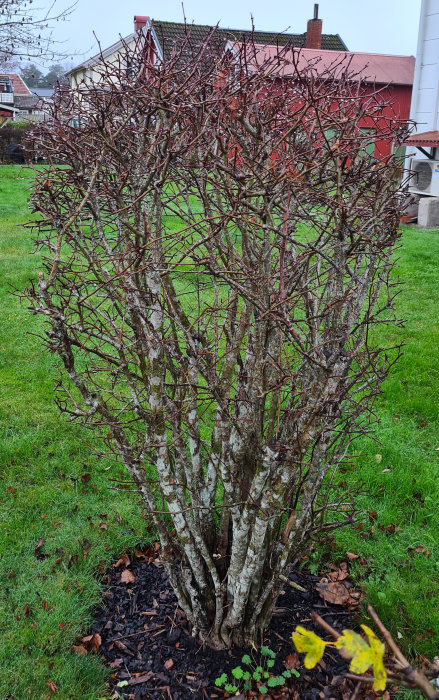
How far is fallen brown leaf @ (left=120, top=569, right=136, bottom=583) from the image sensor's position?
3.42 meters

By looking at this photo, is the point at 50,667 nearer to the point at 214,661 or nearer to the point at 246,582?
the point at 214,661

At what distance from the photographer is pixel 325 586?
10.9 ft

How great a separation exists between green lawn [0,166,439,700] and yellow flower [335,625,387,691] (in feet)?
7.66

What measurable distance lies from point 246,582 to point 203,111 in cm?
212

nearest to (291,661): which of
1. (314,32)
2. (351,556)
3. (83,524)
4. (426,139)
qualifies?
(351,556)

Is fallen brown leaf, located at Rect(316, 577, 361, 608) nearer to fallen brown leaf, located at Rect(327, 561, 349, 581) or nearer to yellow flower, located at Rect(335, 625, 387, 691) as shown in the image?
fallen brown leaf, located at Rect(327, 561, 349, 581)

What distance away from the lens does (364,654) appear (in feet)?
2.80

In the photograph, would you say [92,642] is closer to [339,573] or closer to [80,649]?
[80,649]

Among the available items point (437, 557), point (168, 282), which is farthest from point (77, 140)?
point (437, 557)

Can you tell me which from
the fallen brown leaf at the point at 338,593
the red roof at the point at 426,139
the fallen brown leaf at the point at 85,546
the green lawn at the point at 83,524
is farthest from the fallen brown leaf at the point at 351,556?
the red roof at the point at 426,139

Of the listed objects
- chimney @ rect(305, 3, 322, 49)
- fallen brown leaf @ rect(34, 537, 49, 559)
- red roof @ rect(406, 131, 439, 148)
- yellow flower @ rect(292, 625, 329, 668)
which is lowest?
fallen brown leaf @ rect(34, 537, 49, 559)

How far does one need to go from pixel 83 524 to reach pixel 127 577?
1.95 ft

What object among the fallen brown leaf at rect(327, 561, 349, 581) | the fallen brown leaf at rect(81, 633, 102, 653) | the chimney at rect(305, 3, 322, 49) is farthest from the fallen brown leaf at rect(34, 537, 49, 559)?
the chimney at rect(305, 3, 322, 49)

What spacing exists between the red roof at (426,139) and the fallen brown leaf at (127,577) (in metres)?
12.3
